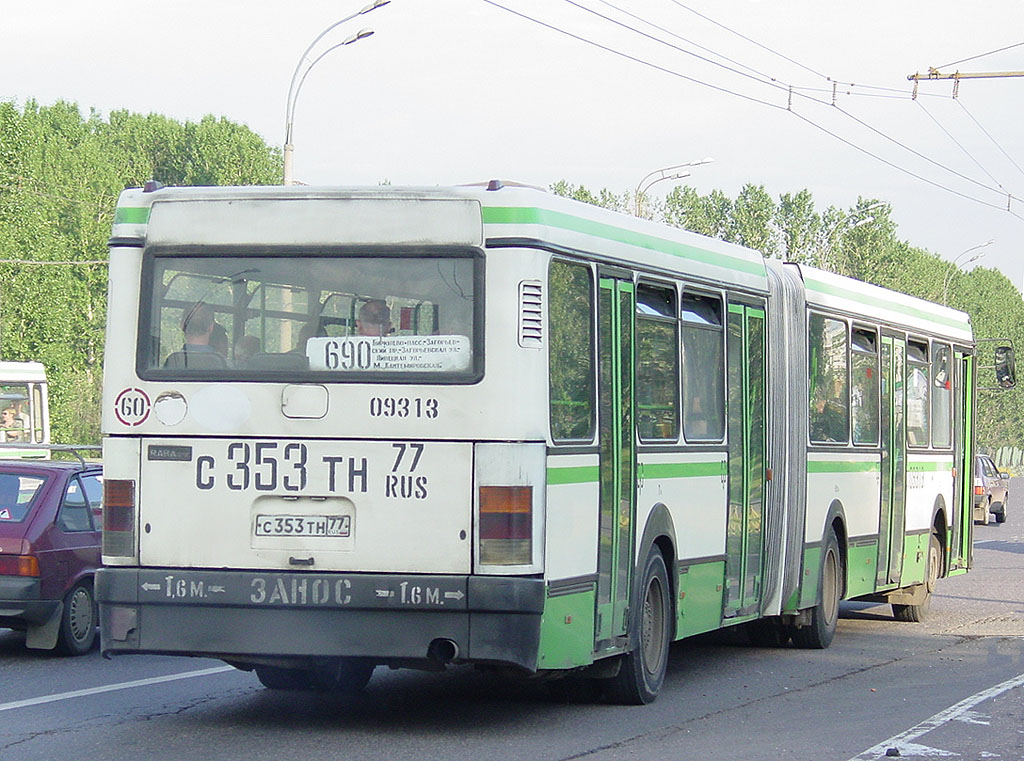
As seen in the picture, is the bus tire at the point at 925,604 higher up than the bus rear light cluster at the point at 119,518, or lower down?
lower down

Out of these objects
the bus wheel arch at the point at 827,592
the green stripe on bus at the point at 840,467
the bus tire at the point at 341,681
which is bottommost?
the bus tire at the point at 341,681

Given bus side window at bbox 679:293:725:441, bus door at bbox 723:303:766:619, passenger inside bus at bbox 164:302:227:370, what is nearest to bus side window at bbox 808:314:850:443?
bus door at bbox 723:303:766:619

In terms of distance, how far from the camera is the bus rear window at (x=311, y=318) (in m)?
9.04

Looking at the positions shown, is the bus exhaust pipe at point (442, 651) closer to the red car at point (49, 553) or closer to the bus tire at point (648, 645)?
the bus tire at point (648, 645)

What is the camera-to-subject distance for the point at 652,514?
1053 cm

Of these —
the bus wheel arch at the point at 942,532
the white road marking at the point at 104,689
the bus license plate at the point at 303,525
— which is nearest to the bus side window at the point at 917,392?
the bus wheel arch at the point at 942,532

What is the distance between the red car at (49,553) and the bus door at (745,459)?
4750 mm

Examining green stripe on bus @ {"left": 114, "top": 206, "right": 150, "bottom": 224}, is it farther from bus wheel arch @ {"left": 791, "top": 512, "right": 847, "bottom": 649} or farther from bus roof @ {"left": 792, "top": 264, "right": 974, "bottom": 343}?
bus wheel arch @ {"left": 791, "top": 512, "right": 847, "bottom": 649}

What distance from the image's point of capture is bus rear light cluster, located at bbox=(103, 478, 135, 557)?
9.19 meters

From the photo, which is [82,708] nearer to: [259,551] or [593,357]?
[259,551]

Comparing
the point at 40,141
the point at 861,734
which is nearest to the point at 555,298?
the point at 861,734

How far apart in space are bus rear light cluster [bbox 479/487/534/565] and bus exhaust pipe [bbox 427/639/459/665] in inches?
17.5

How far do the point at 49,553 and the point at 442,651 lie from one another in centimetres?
496

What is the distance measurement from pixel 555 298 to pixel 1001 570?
1768cm
